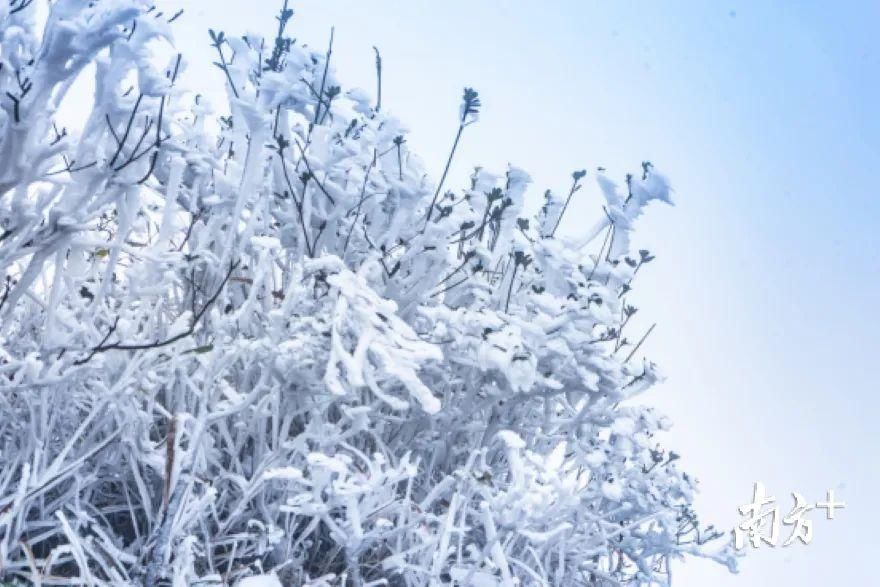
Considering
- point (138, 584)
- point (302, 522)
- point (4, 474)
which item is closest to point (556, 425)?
point (302, 522)

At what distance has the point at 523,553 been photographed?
3354 mm

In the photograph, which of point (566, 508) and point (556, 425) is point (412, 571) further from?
point (556, 425)

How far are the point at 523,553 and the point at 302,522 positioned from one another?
85cm

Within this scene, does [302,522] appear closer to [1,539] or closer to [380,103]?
[1,539]

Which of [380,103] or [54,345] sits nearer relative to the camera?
[54,345]

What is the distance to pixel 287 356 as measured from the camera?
8.92 feet

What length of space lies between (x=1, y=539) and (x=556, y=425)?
2076 mm

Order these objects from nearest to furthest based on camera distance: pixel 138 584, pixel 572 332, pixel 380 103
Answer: pixel 138 584
pixel 572 332
pixel 380 103

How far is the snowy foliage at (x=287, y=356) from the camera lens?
8.10 feet

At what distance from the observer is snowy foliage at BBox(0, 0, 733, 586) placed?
2.47 metres

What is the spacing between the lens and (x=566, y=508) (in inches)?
123

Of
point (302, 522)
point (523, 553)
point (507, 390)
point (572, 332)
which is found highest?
point (572, 332)

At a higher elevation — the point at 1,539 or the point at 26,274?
the point at 26,274

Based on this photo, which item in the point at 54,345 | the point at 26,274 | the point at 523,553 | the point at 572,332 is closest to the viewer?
the point at 26,274
